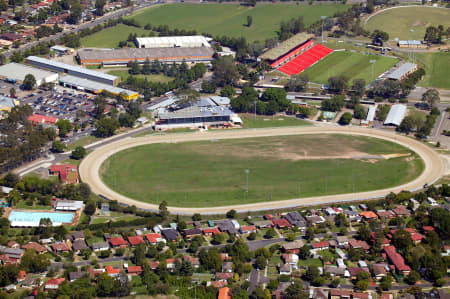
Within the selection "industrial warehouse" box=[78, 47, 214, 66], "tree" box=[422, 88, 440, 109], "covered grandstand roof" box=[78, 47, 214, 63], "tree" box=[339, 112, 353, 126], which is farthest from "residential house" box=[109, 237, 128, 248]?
"covered grandstand roof" box=[78, 47, 214, 63]

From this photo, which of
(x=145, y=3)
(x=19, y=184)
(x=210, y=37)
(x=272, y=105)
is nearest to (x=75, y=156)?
(x=19, y=184)

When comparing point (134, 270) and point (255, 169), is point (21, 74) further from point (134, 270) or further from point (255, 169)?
point (134, 270)

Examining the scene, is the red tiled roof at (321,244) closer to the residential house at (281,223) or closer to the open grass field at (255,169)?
the residential house at (281,223)

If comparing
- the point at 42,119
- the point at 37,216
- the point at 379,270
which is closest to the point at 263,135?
the point at 42,119

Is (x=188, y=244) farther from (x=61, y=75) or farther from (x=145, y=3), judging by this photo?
(x=145, y=3)

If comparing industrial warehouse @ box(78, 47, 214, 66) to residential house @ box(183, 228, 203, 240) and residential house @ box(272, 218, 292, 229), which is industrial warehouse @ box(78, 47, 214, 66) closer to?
residential house @ box(272, 218, 292, 229)

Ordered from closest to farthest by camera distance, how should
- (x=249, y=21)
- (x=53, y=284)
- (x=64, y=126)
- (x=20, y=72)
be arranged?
(x=53, y=284), (x=64, y=126), (x=20, y=72), (x=249, y=21)
